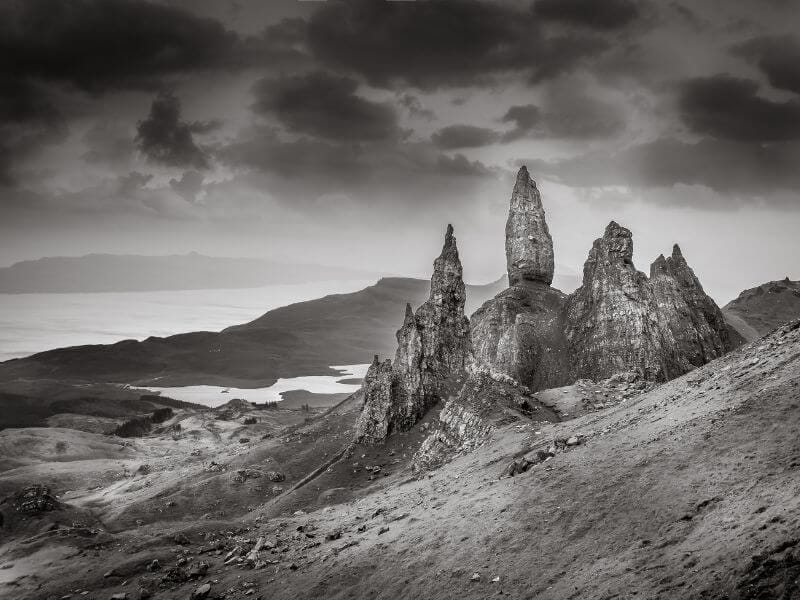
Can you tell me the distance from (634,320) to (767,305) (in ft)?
389

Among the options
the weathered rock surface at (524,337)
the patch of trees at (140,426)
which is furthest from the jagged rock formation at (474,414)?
the patch of trees at (140,426)

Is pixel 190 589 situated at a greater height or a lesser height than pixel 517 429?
lesser

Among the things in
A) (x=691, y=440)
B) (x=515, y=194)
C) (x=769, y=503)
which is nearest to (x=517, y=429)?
(x=691, y=440)

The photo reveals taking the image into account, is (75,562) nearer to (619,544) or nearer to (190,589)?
(190,589)

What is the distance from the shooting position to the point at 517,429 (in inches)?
1494

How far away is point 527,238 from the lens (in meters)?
112

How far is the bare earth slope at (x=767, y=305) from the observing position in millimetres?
144625

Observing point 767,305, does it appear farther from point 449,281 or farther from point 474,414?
point 474,414

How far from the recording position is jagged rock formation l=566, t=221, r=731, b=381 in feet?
246

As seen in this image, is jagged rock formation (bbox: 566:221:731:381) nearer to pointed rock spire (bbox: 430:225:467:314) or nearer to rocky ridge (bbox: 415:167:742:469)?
rocky ridge (bbox: 415:167:742:469)

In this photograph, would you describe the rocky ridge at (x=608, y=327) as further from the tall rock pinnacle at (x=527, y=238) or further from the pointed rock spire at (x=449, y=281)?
the tall rock pinnacle at (x=527, y=238)

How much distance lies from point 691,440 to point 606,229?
71.5 m

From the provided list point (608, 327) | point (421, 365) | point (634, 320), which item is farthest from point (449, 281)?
point (634, 320)

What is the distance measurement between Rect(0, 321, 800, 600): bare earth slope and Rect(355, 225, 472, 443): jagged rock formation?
59.0ft
